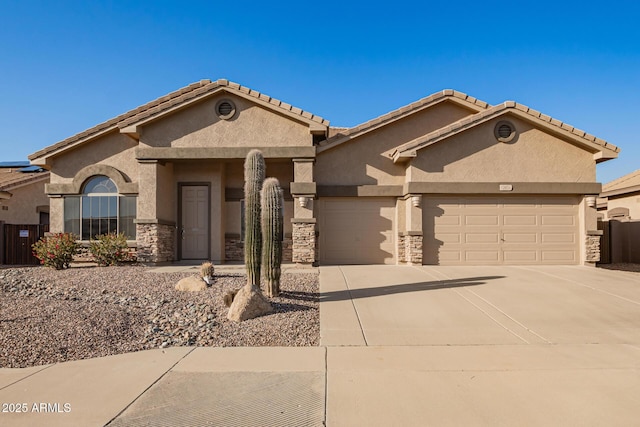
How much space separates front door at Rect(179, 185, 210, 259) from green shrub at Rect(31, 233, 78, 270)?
3.38 metres

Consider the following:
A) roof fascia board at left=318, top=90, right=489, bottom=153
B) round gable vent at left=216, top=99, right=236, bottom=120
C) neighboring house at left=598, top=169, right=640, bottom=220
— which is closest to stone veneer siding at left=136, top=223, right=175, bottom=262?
round gable vent at left=216, top=99, right=236, bottom=120

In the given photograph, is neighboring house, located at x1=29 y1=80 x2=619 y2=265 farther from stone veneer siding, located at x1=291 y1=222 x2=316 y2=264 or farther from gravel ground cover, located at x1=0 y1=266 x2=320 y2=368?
gravel ground cover, located at x1=0 y1=266 x2=320 y2=368

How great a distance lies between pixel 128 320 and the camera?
7.34 m

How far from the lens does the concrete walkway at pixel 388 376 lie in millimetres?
4105

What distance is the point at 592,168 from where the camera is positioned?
1413cm

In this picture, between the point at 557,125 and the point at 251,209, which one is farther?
the point at 557,125

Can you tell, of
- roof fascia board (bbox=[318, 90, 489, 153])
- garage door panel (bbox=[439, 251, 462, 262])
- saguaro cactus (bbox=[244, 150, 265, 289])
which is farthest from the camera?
roof fascia board (bbox=[318, 90, 489, 153])

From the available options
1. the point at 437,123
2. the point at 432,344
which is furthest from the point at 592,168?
the point at 432,344

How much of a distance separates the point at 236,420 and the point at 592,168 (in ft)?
47.2

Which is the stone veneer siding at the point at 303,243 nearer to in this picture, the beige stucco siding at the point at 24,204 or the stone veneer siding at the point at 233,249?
the stone veneer siding at the point at 233,249

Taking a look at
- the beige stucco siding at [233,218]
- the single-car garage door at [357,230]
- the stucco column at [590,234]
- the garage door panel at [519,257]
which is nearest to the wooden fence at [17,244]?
the beige stucco siding at [233,218]

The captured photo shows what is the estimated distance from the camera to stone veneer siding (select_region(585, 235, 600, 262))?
1385 centimetres

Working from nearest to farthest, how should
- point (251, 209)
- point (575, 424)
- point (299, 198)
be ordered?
point (575, 424)
point (251, 209)
point (299, 198)

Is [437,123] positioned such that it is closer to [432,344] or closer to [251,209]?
[251,209]
